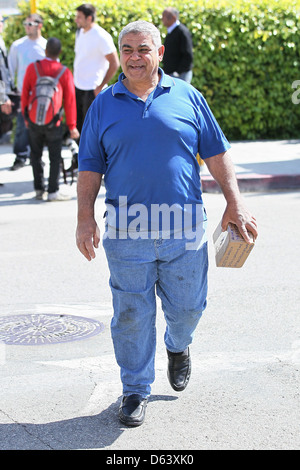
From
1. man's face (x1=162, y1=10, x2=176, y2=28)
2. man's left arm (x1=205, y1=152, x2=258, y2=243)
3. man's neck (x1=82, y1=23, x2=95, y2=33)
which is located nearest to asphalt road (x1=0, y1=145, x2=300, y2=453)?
man's left arm (x1=205, y1=152, x2=258, y2=243)

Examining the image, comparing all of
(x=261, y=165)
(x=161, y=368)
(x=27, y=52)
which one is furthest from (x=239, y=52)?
(x=161, y=368)

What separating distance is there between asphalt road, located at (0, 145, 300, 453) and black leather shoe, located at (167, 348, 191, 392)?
0.08 metres

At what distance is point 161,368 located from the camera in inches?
199

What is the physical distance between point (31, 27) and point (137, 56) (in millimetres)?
8580

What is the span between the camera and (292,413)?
435cm

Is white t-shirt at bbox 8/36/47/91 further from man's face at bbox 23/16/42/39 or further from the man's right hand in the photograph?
the man's right hand

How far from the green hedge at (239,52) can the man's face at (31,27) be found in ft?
8.08

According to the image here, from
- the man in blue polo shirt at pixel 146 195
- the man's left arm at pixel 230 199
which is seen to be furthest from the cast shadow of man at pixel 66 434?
the man's left arm at pixel 230 199

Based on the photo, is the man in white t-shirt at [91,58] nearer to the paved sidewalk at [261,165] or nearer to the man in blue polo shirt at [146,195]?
the paved sidewalk at [261,165]

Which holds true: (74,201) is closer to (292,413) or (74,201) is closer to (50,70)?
(50,70)

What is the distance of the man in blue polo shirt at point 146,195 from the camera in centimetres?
419

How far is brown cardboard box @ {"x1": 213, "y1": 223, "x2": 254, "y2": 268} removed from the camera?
4250mm
